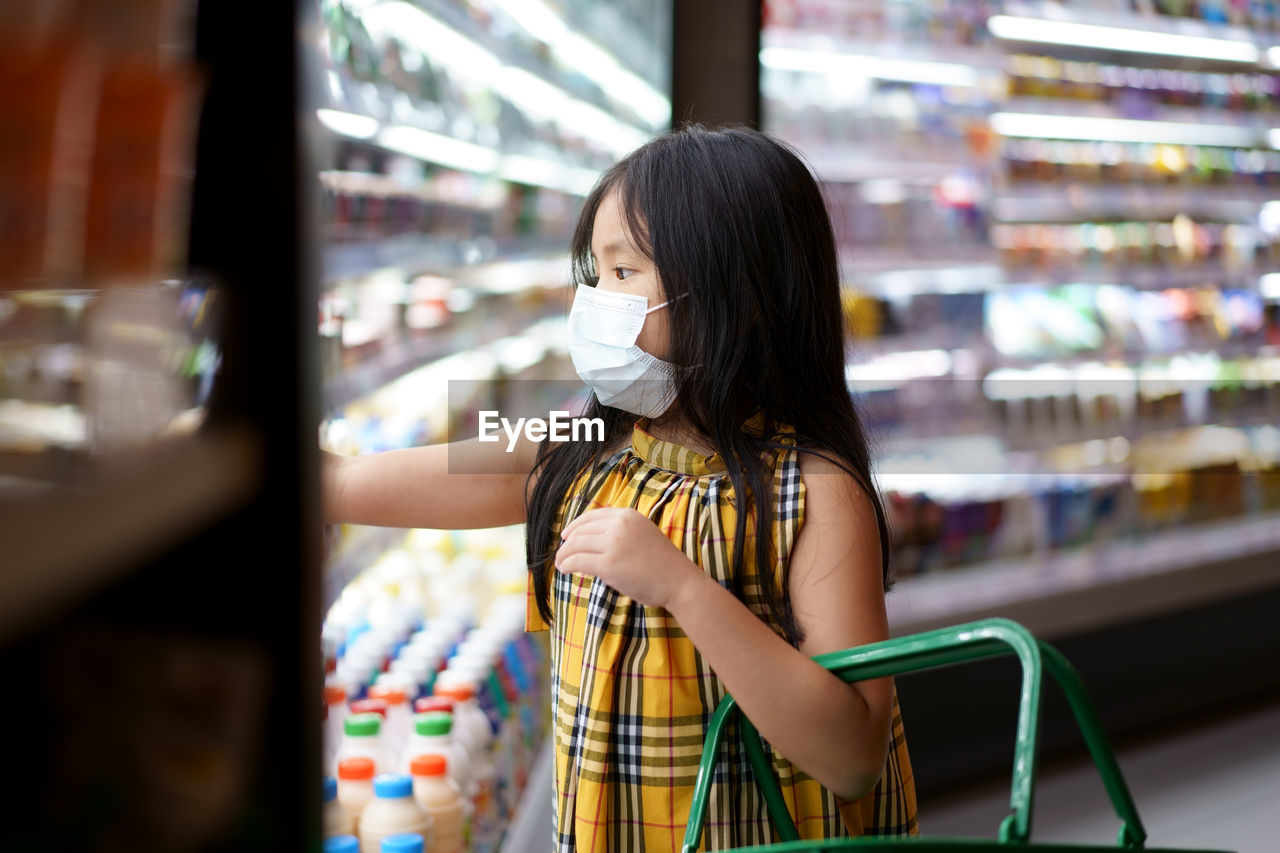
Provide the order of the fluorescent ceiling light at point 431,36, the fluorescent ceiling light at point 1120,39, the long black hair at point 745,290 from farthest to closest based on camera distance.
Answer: the fluorescent ceiling light at point 1120,39
the fluorescent ceiling light at point 431,36
the long black hair at point 745,290

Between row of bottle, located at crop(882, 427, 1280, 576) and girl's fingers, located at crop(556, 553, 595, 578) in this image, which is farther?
row of bottle, located at crop(882, 427, 1280, 576)

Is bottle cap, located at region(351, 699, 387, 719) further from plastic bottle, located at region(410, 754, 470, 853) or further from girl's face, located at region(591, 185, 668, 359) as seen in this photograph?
girl's face, located at region(591, 185, 668, 359)

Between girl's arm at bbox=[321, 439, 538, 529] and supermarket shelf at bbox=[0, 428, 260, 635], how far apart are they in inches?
28.3

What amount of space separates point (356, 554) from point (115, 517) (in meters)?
1.45

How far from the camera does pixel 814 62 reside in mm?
3471

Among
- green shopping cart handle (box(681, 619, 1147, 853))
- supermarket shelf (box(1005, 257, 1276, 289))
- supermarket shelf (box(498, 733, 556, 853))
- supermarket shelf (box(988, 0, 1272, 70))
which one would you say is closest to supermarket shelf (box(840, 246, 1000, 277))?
supermarket shelf (box(1005, 257, 1276, 289))

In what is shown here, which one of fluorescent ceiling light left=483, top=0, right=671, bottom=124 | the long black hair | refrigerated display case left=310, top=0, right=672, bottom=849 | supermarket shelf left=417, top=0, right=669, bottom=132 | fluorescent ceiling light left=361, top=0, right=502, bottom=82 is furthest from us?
fluorescent ceiling light left=483, top=0, right=671, bottom=124

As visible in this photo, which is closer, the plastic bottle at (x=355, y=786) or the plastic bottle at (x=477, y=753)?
the plastic bottle at (x=355, y=786)

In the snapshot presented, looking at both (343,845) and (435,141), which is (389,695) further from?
(435,141)

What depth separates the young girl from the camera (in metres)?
1.04

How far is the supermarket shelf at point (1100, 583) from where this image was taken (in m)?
3.47

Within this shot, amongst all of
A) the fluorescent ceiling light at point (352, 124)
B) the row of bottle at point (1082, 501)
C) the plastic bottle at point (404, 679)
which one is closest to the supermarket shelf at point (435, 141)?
the fluorescent ceiling light at point (352, 124)

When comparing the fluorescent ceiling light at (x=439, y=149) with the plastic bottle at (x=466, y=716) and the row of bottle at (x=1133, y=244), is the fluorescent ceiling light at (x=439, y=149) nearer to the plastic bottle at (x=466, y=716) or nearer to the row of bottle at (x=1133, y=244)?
the plastic bottle at (x=466, y=716)

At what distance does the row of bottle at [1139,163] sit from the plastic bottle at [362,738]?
3096 millimetres
